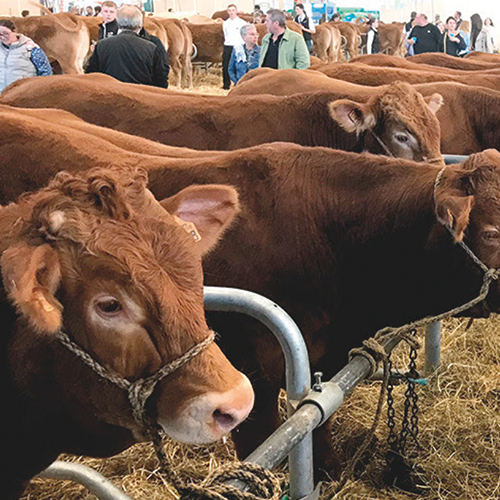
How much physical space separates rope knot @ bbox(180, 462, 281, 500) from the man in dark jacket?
631 centimetres

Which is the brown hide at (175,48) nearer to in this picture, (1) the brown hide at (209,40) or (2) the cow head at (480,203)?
(1) the brown hide at (209,40)

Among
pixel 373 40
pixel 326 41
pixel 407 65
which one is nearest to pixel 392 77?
pixel 407 65

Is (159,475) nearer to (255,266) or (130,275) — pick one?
(255,266)

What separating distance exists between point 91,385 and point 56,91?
13.7ft

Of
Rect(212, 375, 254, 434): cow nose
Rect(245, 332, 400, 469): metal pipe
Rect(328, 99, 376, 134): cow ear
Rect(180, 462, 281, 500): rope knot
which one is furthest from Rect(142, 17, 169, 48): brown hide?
Rect(180, 462, 281, 500): rope knot

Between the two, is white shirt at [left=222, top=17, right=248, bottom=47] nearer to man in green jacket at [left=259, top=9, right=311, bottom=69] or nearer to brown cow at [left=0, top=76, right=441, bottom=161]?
man in green jacket at [left=259, top=9, right=311, bottom=69]

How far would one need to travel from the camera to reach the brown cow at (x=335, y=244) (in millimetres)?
2781

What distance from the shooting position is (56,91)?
545 cm

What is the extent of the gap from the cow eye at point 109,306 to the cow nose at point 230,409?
0.95 feet

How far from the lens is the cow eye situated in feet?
5.24

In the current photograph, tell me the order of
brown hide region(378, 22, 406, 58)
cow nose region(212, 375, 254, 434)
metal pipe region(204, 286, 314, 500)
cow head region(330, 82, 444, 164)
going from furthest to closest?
brown hide region(378, 22, 406, 58)
cow head region(330, 82, 444, 164)
metal pipe region(204, 286, 314, 500)
cow nose region(212, 375, 254, 434)

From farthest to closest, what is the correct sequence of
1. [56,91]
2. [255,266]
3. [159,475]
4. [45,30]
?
1. [45,30]
2. [56,91]
3. [159,475]
4. [255,266]

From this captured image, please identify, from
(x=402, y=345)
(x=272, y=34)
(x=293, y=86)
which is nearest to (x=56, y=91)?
(x=293, y=86)

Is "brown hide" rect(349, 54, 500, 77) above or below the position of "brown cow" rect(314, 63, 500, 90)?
below
